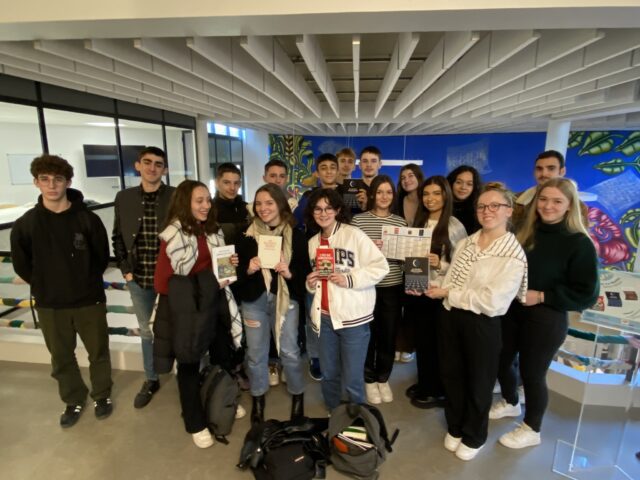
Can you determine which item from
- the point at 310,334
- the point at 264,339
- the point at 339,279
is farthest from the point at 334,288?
the point at 310,334

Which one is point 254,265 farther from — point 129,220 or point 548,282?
point 548,282

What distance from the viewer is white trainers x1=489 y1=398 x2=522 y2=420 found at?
7.98ft

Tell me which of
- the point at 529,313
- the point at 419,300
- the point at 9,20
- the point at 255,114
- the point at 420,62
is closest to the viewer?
the point at 529,313

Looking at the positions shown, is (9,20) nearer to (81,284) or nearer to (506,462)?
(81,284)

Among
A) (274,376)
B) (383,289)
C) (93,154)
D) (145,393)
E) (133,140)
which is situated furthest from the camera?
(133,140)

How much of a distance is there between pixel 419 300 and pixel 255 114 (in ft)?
22.3

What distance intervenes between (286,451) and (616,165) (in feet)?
45.9

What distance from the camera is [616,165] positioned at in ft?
37.1

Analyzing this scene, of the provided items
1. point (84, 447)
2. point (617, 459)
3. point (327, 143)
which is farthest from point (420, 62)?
point (327, 143)

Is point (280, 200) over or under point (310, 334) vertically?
over

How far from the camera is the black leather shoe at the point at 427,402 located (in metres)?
2.55

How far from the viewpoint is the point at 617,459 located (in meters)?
2.09

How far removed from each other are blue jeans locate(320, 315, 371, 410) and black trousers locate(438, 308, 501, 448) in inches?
19.2

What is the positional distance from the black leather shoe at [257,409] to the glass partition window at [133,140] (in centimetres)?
599
